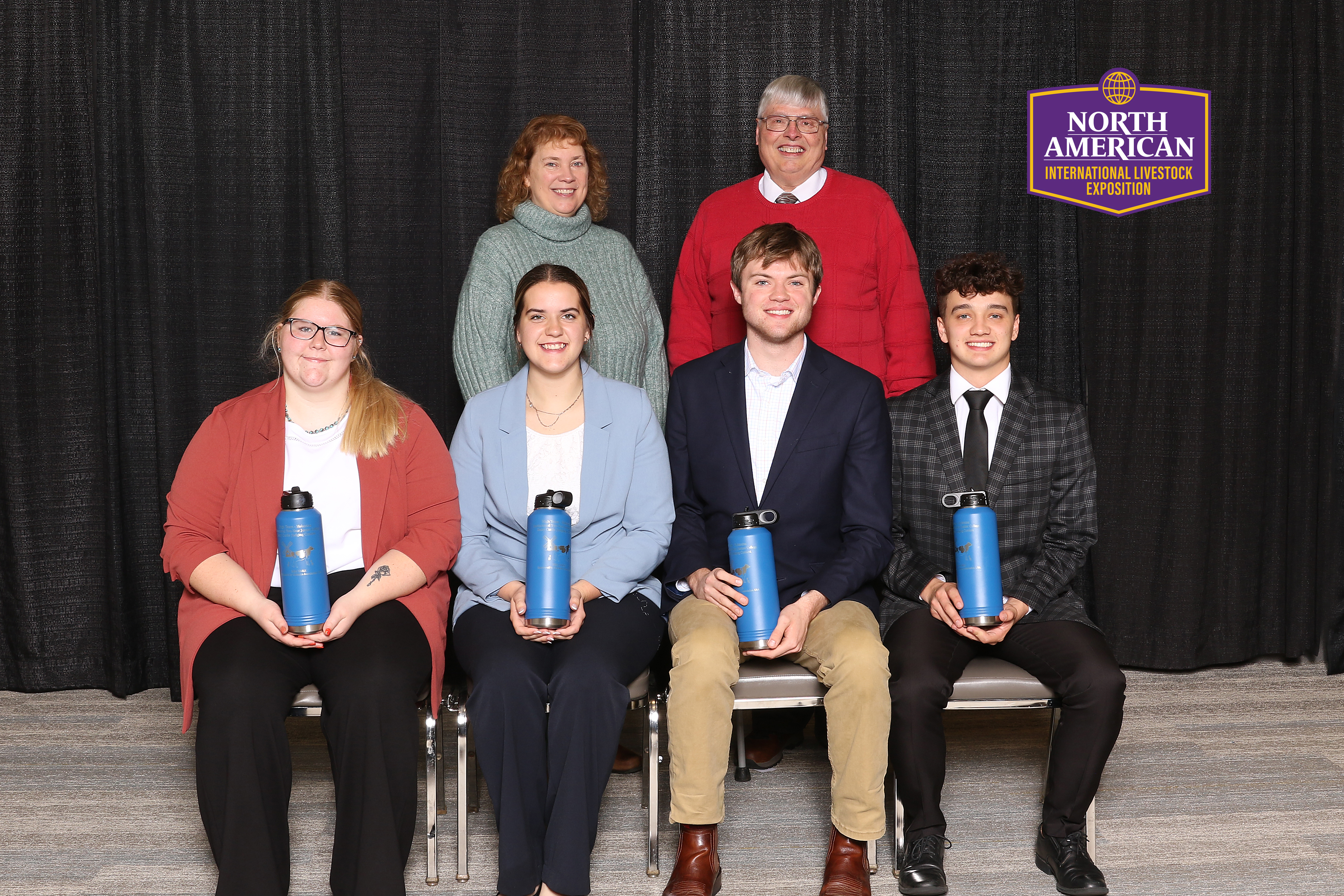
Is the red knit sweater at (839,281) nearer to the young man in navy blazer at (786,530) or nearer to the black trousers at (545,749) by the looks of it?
the young man in navy blazer at (786,530)

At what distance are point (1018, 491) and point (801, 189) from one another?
3.58 feet

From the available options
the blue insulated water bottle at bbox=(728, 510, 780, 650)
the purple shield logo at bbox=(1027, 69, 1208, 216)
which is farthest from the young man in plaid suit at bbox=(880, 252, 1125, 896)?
the purple shield logo at bbox=(1027, 69, 1208, 216)

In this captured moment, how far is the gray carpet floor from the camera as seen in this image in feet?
7.98

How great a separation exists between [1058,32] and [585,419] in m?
2.25

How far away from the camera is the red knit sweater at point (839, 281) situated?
308cm

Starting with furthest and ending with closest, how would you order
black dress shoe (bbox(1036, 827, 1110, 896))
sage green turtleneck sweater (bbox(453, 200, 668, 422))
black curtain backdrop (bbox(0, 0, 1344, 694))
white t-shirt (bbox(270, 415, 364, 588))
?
black curtain backdrop (bbox(0, 0, 1344, 694))
sage green turtleneck sweater (bbox(453, 200, 668, 422))
white t-shirt (bbox(270, 415, 364, 588))
black dress shoe (bbox(1036, 827, 1110, 896))

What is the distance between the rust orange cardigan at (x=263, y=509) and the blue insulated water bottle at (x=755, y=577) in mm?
→ 665

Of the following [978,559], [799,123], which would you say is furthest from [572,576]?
[799,123]

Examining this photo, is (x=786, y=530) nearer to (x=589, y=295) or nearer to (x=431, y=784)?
(x=589, y=295)

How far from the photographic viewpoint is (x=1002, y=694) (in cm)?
240

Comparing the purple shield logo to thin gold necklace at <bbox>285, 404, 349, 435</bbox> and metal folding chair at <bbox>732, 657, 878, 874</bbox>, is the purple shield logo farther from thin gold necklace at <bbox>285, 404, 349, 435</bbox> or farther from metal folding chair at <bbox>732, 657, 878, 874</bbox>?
thin gold necklace at <bbox>285, 404, 349, 435</bbox>

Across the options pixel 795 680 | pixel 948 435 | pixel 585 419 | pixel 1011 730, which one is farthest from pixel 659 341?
pixel 1011 730

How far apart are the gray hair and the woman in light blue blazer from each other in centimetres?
91

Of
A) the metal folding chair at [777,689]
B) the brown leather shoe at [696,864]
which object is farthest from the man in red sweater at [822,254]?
the brown leather shoe at [696,864]
